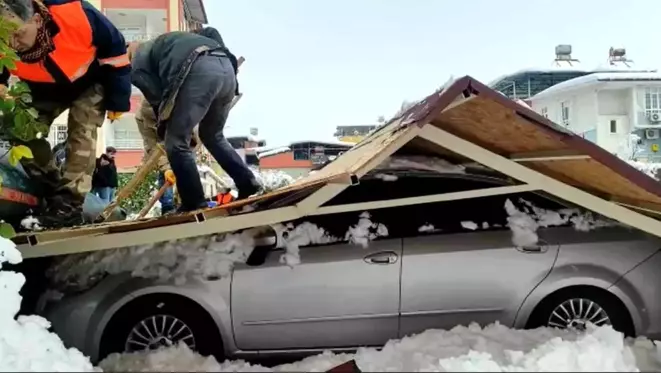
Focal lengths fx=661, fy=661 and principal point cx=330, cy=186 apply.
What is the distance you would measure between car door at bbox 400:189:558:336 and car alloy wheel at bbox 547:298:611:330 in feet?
0.73

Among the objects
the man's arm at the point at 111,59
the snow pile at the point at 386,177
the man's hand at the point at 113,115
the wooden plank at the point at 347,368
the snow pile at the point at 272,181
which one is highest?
the man's arm at the point at 111,59

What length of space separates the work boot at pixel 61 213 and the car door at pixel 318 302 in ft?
4.95

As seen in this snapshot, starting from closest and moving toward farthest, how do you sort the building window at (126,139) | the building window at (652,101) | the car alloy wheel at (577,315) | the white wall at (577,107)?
the car alloy wheel at (577,315), the building window at (126,139), the white wall at (577,107), the building window at (652,101)

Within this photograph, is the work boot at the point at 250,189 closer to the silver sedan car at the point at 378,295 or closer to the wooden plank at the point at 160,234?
the silver sedan car at the point at 378,295

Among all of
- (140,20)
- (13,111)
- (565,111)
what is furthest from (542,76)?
(13,111)

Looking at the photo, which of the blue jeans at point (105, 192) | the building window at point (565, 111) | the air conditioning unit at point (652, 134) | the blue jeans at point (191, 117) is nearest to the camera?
the blue jeans at point (191, 117)

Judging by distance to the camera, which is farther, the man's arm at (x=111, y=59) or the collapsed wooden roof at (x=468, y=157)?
the man's arm at (x=111, y=59)

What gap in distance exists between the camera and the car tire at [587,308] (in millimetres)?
3998

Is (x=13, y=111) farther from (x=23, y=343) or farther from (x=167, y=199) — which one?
(x=167, y=199)

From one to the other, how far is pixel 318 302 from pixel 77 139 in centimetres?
239

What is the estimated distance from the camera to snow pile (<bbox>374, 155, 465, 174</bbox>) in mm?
4355

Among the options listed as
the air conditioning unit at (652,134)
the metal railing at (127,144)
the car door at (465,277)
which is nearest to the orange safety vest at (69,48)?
the car door at (465,277)

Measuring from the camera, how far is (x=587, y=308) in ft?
13.1

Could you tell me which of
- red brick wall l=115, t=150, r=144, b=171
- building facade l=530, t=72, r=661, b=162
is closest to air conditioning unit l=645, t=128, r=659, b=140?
building facade l=530, t=72, r=661, b=162
